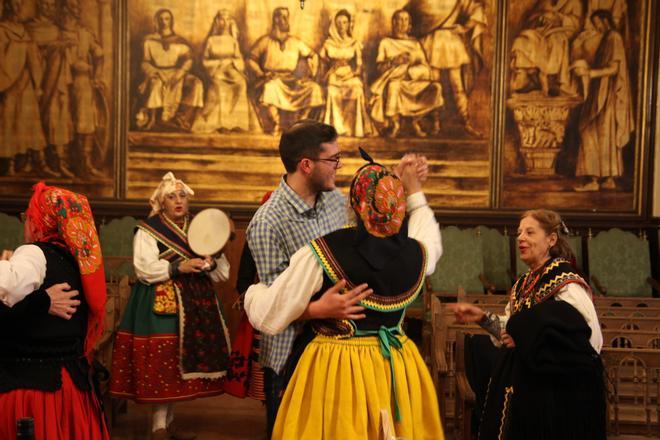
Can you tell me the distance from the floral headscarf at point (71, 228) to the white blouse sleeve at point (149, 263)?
6.37 ft

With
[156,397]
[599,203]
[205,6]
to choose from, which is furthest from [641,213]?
[156,397]

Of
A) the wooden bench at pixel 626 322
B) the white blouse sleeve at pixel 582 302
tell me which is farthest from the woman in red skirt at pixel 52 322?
the wooden bench at pixel 626 322

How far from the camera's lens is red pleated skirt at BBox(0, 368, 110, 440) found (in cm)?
335

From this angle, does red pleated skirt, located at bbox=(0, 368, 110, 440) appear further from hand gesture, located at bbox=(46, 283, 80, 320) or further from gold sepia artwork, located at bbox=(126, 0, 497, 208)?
gold sepia artwork, located at bbox=(126, 0, 497, 208)

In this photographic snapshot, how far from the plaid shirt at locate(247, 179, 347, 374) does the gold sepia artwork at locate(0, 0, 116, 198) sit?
24.6ft

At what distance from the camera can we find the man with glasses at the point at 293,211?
119 inches

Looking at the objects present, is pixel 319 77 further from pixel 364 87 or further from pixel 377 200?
pixel 377 200

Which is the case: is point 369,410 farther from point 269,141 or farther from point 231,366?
point 269,141

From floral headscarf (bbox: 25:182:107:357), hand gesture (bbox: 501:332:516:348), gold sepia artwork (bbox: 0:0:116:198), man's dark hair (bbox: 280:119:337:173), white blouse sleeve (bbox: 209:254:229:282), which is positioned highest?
gold sepia artwork (bbox: 0:0:116:198)

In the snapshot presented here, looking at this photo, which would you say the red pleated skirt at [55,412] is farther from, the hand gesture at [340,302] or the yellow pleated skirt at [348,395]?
the hand gesture at [340,302]

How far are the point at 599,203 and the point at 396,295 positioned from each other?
819 cm

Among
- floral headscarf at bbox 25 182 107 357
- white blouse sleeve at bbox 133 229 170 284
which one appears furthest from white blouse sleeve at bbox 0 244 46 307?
white blouse sleeve at bbox 133 229 170 284

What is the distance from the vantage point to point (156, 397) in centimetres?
537

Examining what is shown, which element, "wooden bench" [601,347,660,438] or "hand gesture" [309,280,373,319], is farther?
"wooden bench" [601,347,660,438]
